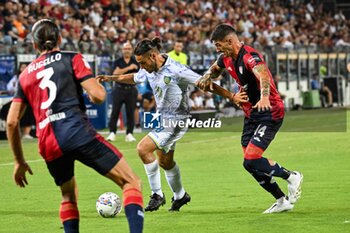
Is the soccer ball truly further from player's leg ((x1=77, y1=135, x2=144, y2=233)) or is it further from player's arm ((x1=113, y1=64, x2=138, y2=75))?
player's arm ((x1=113, y1=64, x2=138, y2=75))

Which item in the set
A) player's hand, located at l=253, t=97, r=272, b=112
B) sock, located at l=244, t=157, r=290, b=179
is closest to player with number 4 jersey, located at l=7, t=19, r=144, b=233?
player's hand, located at l=253, t=97, r=272, b=112

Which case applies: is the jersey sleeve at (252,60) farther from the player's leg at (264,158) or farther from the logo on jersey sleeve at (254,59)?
the player's leg at (264,158)

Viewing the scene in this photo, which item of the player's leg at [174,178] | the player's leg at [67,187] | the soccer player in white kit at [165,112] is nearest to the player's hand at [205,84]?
the soccer player in white kit at [165,112]

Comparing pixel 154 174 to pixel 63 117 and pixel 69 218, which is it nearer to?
pixel 69 218

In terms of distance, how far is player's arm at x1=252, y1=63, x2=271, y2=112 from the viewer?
1041 centimetres

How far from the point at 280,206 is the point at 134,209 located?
3.56 meters

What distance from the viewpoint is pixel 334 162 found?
17.5 m

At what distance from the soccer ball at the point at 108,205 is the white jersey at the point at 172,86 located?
136 centimetres

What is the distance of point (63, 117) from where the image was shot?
800 cm

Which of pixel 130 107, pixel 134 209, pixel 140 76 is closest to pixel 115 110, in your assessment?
pixel 130 107

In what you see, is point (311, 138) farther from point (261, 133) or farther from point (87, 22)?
point (261, 133)

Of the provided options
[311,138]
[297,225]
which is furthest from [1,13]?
[297,225]

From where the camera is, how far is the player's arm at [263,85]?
10.4 meters

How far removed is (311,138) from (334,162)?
20.0 ft
